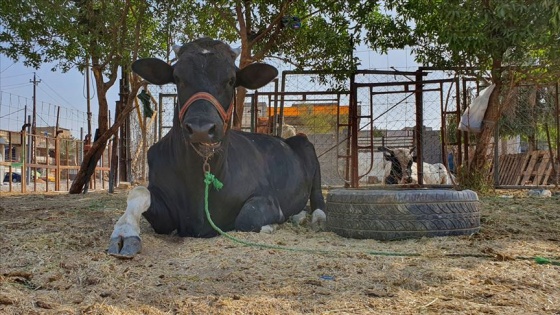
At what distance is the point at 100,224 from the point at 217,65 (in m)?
1.88

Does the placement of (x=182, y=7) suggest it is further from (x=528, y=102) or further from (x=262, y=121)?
(x=528, y=102)

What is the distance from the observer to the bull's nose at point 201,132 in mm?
3441

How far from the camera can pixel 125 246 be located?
3.30 meters

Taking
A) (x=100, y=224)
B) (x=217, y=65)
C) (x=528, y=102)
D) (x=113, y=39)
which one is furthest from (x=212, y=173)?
(x=528, y=102)

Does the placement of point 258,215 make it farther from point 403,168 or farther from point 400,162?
point 400,162

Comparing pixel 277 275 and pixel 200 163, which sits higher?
pixel 200 163

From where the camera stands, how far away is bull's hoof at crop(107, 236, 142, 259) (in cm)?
320

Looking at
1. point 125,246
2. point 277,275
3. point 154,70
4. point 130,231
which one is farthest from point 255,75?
point 277,275

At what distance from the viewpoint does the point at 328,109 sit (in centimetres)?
1062

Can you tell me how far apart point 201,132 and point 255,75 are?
126 cm

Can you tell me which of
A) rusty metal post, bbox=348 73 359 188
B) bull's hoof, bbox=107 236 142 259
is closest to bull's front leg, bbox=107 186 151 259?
bull's hoof, bbox=107 236 142 259

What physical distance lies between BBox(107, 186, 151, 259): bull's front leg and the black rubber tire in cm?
161

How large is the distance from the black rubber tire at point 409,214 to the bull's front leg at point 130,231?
161 cm

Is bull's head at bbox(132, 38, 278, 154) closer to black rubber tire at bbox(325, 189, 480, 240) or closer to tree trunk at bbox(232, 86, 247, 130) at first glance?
black rubber tire at bbox(325, 189, 480, 240)
